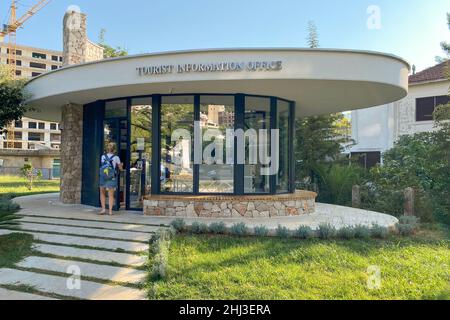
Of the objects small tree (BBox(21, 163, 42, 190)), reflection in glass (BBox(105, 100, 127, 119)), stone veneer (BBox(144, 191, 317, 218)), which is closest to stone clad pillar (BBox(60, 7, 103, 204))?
reflection in glass (BBox(105, 100, 127, 119))

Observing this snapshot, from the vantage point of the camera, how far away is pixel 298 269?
18.2 feet

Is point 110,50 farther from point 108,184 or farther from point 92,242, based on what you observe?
point 92,242

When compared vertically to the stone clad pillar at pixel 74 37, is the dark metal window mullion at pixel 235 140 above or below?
below

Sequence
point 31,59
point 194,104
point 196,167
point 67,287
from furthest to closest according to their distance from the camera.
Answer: point 31,59 → point 194,104 → point 196,167 → point 67,287

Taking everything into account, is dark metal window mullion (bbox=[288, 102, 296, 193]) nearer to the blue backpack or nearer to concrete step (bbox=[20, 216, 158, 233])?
concrete step (bbox=[20, 216, 158, 233])

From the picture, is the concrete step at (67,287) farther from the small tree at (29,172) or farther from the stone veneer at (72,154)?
the small tree at (29,172)

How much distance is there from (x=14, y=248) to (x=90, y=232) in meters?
1.43

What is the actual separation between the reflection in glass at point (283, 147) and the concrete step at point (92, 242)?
5.22 meters

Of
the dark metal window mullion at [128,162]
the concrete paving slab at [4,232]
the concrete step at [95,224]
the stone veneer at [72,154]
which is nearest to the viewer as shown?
the concrete paving slab at [4,232]

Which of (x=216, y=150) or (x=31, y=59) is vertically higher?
(x=31, y=59)

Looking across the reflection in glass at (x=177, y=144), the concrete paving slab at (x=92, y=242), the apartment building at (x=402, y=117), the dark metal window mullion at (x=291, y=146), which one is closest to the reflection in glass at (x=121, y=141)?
the reflection in glass at (x=177, y=144)

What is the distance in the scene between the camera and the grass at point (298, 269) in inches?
189

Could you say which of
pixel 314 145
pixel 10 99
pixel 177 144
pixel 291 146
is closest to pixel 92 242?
pixel 177 144
